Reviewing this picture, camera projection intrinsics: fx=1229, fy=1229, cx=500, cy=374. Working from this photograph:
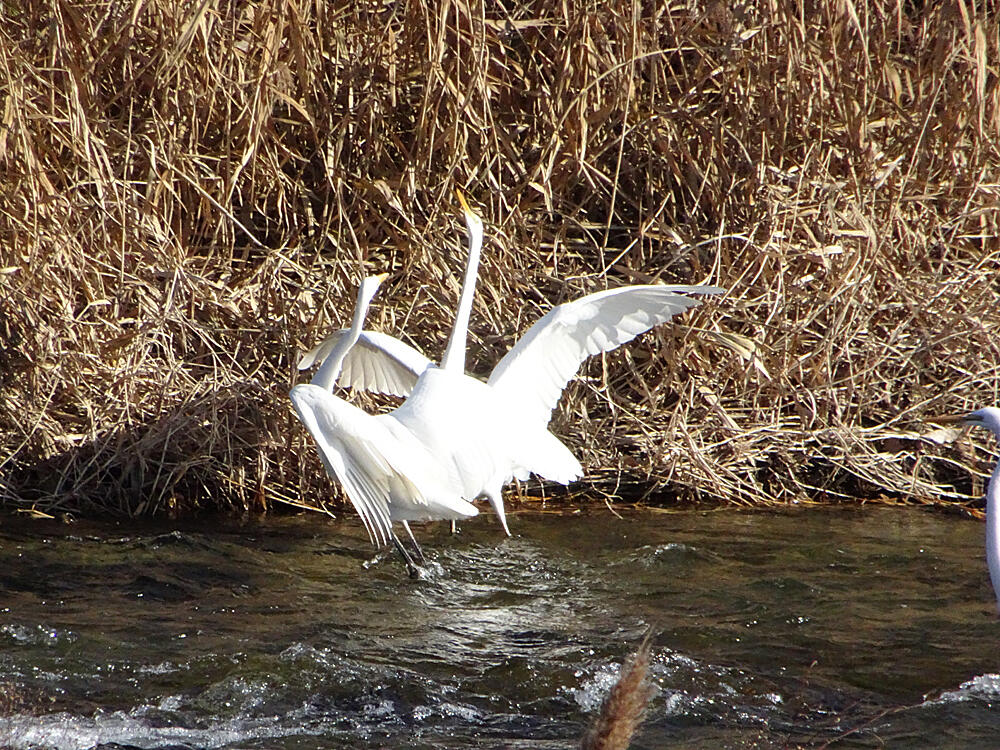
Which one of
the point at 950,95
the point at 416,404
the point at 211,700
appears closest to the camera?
the point at 211,700

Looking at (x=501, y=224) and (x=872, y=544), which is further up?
(x=501, y=224)

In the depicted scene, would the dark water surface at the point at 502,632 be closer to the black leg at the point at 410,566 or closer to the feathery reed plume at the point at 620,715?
the black leg at the point at 410,566

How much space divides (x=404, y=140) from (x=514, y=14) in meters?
0.72

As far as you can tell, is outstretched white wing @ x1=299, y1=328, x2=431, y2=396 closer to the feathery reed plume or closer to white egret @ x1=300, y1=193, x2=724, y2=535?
white egret @ x1=300, y1=193, x2=724, y2=535

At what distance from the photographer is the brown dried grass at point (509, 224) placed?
4816mm

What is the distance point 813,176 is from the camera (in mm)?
5129

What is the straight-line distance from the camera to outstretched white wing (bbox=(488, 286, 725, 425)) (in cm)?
419

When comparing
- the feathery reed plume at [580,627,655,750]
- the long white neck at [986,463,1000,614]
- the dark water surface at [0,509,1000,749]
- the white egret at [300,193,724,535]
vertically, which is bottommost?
the dark water surface at [0,509,1000,749]

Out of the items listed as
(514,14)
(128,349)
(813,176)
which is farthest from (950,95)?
(128,349)

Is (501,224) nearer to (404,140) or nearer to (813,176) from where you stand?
(404,140)

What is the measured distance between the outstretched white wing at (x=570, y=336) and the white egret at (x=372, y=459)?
49 cm

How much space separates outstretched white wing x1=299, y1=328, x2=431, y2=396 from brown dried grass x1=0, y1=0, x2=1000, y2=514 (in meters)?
0.19

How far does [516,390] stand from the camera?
4.41m

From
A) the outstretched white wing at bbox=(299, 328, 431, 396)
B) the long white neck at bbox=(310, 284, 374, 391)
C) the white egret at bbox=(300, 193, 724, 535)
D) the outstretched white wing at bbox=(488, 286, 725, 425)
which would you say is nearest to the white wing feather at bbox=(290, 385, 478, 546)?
the white egret at bbox=(300, 193, 724, 535)
